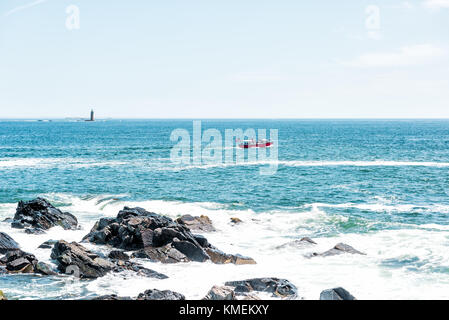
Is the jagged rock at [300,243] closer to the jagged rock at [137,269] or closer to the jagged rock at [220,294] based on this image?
the jagged rock at [137,269]

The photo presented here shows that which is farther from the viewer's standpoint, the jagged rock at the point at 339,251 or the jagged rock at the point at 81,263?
the jagged rock at the point at 339,251

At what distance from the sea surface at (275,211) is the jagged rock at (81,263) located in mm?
568

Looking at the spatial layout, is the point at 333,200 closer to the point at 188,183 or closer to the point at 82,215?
the point at 188,183

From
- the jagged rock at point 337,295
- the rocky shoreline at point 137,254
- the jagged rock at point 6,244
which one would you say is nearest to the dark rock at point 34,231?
the rocky shoreline at point 137,254

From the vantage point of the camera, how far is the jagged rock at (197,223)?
30062 millimetres

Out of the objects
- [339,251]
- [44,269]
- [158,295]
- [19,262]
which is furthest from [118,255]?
[339,251]

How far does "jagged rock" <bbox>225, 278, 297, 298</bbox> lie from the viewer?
18047 mm

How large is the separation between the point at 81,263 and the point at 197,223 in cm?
1127

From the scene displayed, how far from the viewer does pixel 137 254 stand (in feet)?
75.5

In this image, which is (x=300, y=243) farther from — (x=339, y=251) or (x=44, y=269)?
(x=44, y=269)

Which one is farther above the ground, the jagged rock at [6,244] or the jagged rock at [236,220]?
the jagged rock at [6,244]

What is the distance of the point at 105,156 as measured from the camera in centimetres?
8150
